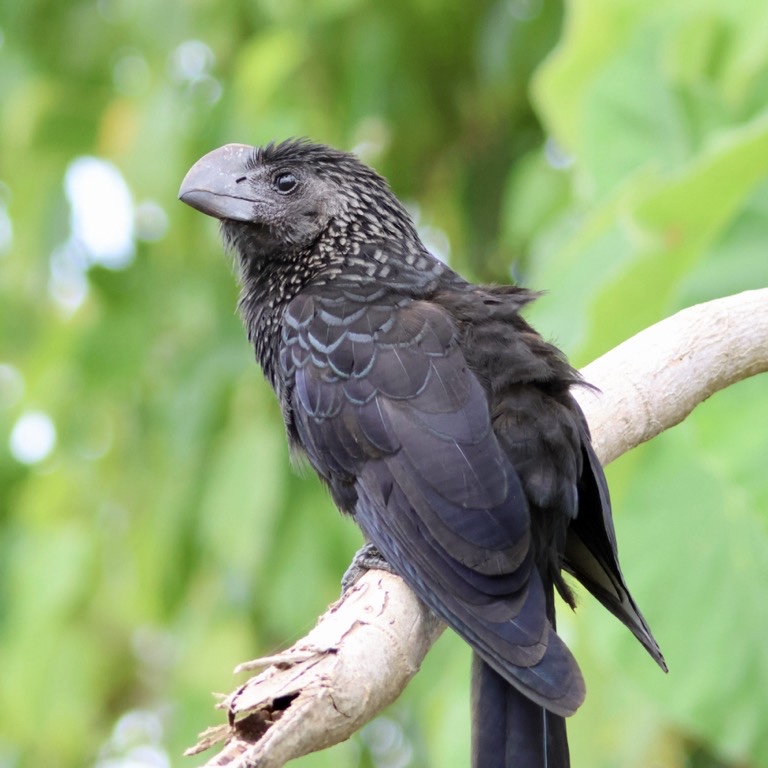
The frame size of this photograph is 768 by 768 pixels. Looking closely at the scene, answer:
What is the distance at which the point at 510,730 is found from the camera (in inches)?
82.2

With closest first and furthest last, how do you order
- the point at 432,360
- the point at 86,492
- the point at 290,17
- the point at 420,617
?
1. the point at 420,617
2. the point at 432,360
3. the point at 290,17
4. the point at 86,492

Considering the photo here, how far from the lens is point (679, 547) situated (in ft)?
9.93

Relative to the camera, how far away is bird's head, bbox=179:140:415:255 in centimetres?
294

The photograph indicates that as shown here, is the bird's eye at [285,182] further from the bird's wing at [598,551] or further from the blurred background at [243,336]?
the bird's wing at [598,551]

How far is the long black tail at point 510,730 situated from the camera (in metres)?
2.05

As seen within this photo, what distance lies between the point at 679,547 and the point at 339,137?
74.0 inches

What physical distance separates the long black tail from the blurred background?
2.59ft

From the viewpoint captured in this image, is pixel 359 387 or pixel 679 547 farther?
pixel 679 547

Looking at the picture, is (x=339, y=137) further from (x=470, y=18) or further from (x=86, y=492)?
(x=86, y=492)

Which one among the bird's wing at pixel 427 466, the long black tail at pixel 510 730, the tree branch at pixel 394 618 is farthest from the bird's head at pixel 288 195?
the long black tail at pixel 510 730

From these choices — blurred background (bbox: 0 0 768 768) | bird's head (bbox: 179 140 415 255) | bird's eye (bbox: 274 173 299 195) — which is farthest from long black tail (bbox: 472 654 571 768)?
bird's eye (bbox: 274 173 299 195)

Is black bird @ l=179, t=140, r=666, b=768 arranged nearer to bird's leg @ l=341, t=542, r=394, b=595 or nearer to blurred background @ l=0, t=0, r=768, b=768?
bird's leg @ l=341, t=542, r=394, b=595

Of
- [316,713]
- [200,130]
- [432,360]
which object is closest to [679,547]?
[432,360]

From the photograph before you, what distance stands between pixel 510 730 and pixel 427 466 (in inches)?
19.2
